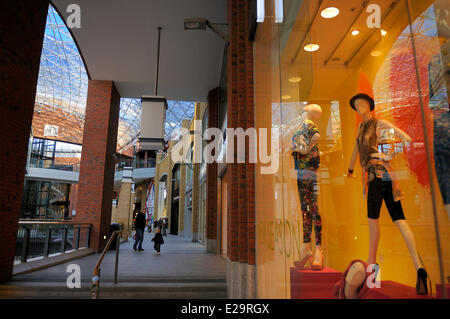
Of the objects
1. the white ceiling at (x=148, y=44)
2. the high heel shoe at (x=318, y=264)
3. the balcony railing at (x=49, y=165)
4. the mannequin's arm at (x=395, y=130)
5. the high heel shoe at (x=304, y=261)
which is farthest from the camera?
the balcony railing at (x=49, y=165)

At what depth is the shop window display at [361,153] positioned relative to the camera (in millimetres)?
1480

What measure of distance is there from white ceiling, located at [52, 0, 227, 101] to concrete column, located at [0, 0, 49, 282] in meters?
2.54

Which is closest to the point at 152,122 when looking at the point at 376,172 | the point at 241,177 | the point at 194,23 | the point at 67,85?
the point at 194,23

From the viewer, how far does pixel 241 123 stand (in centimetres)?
567

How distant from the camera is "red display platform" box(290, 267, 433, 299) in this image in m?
1.62

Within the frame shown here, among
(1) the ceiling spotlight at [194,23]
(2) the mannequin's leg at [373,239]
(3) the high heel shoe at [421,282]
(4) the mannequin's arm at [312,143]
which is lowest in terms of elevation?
(3) the high heel shoe at [421,282]

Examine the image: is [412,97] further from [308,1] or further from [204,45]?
[204,45]

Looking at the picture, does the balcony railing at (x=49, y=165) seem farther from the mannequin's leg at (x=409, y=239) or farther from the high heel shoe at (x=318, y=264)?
the mannequin's leg at (x=409, y=239)

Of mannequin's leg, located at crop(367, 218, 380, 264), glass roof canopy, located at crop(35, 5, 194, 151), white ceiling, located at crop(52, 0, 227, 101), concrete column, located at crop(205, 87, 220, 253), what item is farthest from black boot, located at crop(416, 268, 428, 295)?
glass roof canopy, located at crop(35, 5, 194, 151)

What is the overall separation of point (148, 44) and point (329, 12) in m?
8.64

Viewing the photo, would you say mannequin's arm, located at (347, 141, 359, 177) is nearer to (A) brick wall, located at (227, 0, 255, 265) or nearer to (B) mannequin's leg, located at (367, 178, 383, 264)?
(B) mannequin's leg, located at (367, 178, 383, 264)

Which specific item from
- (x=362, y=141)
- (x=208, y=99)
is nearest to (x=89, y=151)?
(x=208, y=99)

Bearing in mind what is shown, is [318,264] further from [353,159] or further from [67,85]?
[67,85]

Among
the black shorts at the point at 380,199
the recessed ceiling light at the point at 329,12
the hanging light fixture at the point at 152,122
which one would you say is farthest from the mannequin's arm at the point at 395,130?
the hanging light fixture at the point at 152,122
